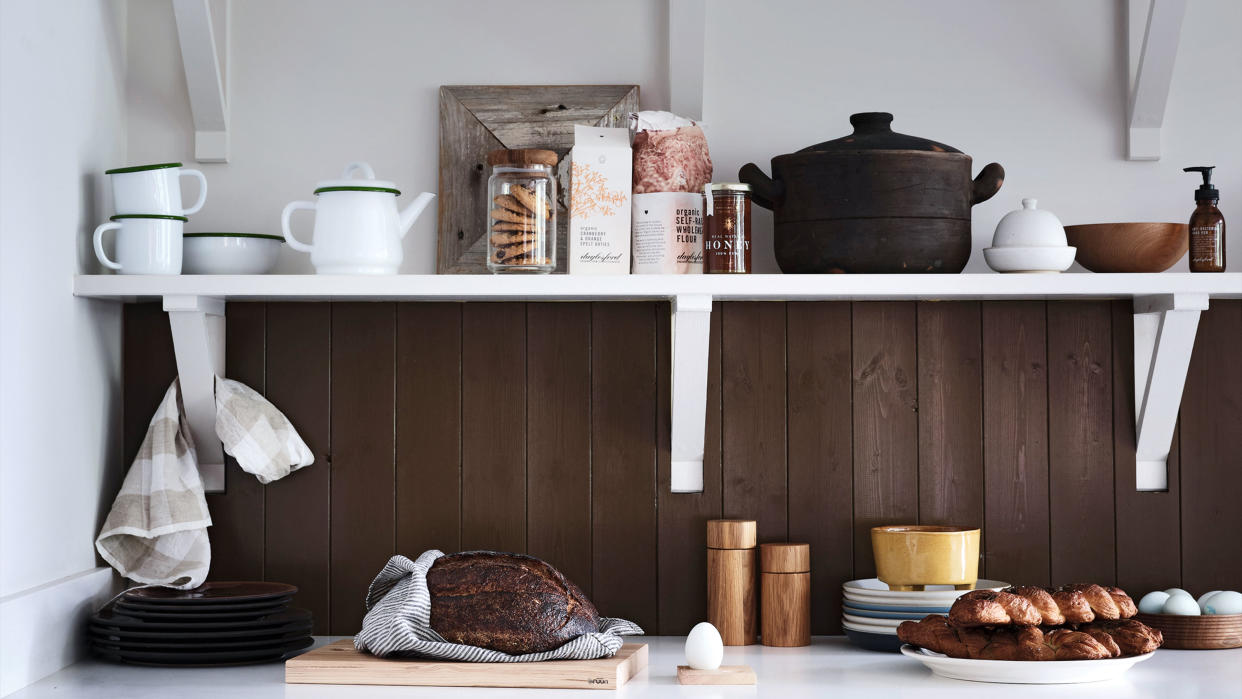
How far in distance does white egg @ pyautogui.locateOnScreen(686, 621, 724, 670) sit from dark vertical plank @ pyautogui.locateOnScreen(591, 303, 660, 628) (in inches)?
13.4

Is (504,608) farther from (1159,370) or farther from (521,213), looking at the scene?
(1159,370)

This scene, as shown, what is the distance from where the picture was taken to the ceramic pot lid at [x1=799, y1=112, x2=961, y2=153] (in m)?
1.74

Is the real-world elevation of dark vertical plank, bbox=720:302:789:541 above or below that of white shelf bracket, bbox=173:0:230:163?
below

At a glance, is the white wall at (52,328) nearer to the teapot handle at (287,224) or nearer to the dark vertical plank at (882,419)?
the teapot handle at (287,224)

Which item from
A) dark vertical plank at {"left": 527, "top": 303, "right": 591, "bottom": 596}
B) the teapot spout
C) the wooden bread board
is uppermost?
the teapot spout

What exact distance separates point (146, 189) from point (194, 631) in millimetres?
655

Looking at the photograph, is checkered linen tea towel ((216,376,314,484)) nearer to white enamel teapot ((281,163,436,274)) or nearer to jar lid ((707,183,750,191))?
white enamel teapot ((281,163,436,274))

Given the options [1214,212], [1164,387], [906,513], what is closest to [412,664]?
[906,513]

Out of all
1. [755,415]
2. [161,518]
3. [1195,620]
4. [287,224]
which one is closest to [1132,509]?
[1195,620]

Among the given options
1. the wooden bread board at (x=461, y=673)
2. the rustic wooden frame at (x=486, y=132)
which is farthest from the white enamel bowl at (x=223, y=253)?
the wooden bread board at (x=461, y=673)

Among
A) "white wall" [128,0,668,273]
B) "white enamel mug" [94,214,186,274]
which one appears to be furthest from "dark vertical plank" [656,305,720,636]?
"white enamel mug" [94,214,186,274]

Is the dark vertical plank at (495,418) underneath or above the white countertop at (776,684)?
above

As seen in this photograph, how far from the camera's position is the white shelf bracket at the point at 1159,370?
1779 mm

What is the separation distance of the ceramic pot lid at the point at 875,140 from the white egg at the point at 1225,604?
79 cm
